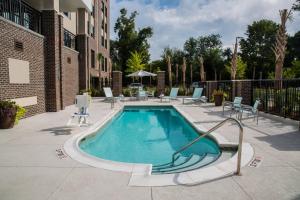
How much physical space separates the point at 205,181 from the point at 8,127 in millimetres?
6758

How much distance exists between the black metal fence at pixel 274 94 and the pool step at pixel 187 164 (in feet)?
17.0

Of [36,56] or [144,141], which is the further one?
[36,56]

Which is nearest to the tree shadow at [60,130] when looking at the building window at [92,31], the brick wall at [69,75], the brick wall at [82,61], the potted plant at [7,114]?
the potted plant at [7,114]

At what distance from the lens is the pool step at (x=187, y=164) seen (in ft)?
18.0

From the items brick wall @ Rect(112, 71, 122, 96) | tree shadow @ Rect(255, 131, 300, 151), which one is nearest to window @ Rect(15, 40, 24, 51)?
tree shadow @ Rect(255, 131, 300, 151)

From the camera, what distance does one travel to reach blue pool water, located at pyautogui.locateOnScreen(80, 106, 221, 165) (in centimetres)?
674

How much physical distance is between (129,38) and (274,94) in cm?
3635

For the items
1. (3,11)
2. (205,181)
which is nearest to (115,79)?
(3,11)

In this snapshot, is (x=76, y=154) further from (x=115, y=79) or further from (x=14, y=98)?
(x=115, y=79)

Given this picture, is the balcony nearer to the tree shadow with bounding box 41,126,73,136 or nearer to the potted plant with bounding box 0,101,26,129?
the potted plant with bounding box 0,101,26,129

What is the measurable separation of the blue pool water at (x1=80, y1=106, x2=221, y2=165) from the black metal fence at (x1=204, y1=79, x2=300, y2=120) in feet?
12.2

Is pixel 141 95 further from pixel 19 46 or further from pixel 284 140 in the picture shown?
pixel 284 140

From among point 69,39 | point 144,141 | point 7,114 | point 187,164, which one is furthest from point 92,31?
point 187,164

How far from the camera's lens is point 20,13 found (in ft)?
36.6
